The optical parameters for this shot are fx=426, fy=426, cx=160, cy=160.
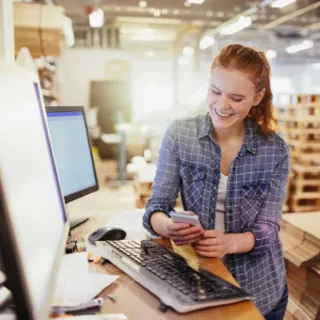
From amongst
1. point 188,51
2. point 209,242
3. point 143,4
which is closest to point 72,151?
point 209,242

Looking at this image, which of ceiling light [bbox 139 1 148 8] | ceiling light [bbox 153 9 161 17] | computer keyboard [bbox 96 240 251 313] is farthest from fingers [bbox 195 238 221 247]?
ceiling light [bbox 153 9 161 17]

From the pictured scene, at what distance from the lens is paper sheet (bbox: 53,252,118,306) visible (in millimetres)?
953

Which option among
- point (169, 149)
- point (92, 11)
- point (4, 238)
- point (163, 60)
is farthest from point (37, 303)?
point (163, 60)

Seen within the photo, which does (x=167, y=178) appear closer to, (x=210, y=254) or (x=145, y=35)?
(x=210, y=254)

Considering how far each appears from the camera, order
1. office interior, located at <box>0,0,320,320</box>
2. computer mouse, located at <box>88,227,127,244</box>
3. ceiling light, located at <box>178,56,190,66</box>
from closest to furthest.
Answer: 1. office interior, located at <box>0,0,320,320</box>
2. computer mouse, located at <box>88,227,127,244</box>
3. ceiling light, located at <box>178,56,190,66</box>

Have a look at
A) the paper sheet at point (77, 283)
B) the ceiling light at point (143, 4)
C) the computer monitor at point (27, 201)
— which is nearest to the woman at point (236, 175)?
the paper sheet at point (77, 283)

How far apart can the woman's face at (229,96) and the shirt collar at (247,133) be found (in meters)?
0.04

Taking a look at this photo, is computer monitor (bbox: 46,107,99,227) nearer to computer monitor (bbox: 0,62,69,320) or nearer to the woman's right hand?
the woman's right hand

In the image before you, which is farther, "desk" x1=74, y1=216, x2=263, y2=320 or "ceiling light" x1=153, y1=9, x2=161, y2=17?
"ceiling light" x1=153, y1=9, x2=161, y2=17

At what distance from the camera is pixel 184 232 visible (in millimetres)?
1314

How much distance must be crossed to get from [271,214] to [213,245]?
0.90 feet

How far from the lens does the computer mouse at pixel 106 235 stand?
141 cm

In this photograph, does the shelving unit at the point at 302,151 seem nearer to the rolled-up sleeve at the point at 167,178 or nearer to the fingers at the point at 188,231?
the rolled-up sleeve at the point at 167,178

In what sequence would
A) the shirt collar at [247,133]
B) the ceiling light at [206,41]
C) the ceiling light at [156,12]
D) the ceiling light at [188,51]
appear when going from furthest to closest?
the ceiling light at [188,51], the ceiling light at [206,41], the ceiling light at [156,12], the shirt collar at [247,133]
